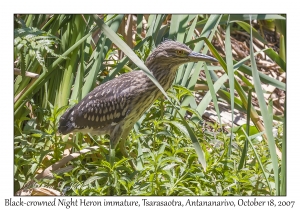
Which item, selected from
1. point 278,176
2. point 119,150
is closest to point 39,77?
point 119,150

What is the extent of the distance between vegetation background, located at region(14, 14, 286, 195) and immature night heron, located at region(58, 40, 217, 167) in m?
0.09

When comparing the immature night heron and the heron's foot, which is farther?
the immature night heron

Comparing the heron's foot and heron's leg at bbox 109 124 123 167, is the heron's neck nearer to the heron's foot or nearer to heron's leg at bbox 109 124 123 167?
heron's leg at bbox 109 124 123 167

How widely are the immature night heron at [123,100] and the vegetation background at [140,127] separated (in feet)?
0.30

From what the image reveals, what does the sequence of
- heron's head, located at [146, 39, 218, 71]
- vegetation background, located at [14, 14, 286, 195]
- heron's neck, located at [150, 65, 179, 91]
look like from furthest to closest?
heron's neck, located at [150, 65, 179, 91] < heron's head, located at [146, 39, 218, 71] < vegetation background, located at [14, 14, 286, 195]

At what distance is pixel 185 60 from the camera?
4414 mm

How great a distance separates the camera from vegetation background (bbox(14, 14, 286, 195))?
3916mm

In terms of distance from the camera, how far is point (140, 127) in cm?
476

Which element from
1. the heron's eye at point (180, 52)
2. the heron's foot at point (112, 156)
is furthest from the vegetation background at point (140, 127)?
the heron's eye at point (180, 52)

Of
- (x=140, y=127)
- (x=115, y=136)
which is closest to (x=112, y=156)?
(x=115, y=136)

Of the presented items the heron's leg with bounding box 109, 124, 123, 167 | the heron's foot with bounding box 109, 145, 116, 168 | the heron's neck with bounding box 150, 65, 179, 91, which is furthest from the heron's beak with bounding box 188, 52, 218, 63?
the heron's foot with bounding box 109, 145, 116, 168

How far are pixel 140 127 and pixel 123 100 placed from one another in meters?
0.33

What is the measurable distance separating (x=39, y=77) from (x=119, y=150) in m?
0.76
